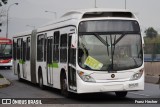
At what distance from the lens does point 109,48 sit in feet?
56.6

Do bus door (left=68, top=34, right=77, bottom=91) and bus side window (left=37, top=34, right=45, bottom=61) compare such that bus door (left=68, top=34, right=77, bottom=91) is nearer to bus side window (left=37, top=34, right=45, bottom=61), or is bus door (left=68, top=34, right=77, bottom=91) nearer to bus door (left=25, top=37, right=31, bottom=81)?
bus side window (left=37, top=34, right=45, bottom=61)

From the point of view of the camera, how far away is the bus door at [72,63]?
1745 cm

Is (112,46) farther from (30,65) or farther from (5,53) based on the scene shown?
(5,53)

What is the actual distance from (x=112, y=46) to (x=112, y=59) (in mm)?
439

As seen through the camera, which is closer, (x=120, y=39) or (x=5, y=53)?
(x=120, y=39)

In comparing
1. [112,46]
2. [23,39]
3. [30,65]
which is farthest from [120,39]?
[23,39]

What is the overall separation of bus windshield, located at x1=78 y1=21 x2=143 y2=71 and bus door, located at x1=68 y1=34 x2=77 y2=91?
0.31m

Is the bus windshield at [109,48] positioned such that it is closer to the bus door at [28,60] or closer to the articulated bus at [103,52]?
the articulated bus at [103,52]

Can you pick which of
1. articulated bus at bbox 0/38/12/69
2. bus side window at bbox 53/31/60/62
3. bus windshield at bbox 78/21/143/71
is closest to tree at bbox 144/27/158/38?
articulated bus at bbox 0/38/12/69

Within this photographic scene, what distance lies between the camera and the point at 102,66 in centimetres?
1709

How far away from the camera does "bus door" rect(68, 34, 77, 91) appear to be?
57.3ft

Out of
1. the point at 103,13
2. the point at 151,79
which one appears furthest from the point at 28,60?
the point at 103,13

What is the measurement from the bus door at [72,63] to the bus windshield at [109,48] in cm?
31

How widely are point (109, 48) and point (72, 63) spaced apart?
56.3 inches
